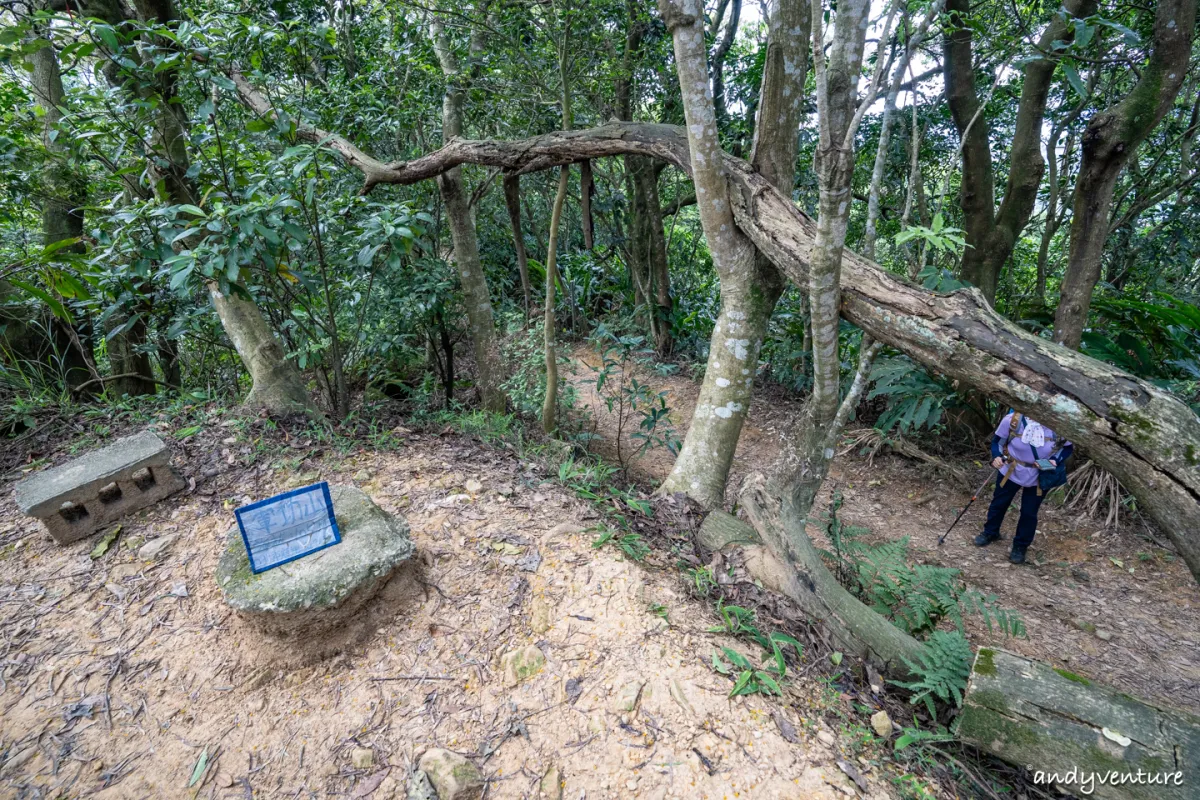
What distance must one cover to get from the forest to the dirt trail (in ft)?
0.11

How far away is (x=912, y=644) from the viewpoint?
8.34ft

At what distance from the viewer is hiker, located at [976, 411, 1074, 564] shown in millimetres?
3875

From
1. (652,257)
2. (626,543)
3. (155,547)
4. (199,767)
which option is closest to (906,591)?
(626,543)

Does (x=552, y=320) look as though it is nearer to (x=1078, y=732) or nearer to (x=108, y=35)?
(x=108, y=35)

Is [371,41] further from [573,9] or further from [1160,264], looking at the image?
[1160,264]

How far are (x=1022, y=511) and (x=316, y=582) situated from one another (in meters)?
4.72

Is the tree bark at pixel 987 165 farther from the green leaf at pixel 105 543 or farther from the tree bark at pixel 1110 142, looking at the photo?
the green leaf at pixel 105 543

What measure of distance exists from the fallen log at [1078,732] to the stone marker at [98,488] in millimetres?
4397

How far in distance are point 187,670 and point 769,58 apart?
4294 mm

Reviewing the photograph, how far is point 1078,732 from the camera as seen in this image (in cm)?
201

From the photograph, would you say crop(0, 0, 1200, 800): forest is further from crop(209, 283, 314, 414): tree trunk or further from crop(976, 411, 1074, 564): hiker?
crop(976, 411, 1074, 564): hiker

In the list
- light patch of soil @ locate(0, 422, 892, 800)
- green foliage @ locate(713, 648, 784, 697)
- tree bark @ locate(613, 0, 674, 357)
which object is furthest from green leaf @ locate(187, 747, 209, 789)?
tree bark @ locate(613, 0, 674, 357)

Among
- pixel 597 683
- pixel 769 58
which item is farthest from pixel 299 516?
pixel 769 58

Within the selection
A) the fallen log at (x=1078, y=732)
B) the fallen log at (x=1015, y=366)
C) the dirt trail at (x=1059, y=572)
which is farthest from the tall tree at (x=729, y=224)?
the fallen log at (x=1078, y=732)
